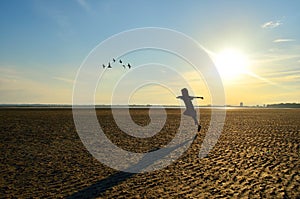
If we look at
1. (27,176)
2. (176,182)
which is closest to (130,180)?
(176,182)

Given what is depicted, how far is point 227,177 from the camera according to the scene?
1016 centimetres

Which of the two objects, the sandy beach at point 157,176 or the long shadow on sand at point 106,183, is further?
the sandy beach at point 157,176

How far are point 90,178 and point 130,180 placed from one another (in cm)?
142

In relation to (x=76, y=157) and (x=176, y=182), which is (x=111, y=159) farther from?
(x=176, y=182)

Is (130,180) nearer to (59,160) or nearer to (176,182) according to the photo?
(176,182)

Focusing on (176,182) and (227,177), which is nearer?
(176,182)

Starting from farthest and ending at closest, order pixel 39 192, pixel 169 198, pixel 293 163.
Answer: pixel 293 163 → pixel 39 192 → pixel 169 198

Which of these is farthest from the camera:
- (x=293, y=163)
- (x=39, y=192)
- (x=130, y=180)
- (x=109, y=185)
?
(x=293, y=163)

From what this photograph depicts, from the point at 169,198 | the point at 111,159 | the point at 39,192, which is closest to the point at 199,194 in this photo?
the point at 169,198

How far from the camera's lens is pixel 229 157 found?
45.6 feet

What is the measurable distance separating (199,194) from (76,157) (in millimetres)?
7416

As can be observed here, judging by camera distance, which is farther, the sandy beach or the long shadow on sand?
the sandy beach

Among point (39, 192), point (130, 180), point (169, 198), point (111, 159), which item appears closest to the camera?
point (169, 198)

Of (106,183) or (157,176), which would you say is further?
(157,176)
